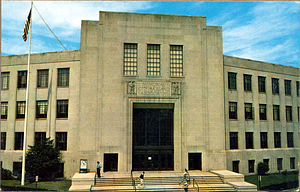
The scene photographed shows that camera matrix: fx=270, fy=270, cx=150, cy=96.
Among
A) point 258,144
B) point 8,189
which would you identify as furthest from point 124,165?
point 258,144

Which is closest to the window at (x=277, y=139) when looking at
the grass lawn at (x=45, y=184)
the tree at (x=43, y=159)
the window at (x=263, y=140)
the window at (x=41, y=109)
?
the window at (x=263, y=140)

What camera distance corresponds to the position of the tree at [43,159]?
27797mm

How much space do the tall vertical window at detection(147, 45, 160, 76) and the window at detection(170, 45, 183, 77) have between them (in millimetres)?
1631

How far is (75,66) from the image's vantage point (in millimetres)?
30938

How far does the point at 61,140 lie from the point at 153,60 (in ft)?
45.4

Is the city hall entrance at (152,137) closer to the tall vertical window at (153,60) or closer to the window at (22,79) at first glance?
the tall vertical window at (153,60)

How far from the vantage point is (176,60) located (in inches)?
1227

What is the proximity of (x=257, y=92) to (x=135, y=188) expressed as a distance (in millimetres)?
20955

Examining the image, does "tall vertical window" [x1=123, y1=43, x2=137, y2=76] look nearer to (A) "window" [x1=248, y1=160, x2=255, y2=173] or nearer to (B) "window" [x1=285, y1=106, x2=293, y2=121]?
(A) "window" [x1=248, y1=160, x2=255, y2=173]

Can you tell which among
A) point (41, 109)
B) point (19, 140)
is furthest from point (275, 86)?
point (19, 140)

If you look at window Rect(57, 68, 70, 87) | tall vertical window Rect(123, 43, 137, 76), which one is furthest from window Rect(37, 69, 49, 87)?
tall vertical window Rect(123, 43, 137, 76)

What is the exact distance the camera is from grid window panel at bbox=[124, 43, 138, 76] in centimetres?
3038

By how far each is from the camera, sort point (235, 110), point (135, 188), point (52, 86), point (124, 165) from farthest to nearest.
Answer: point (235, 110) < point (52, 86) < point (124, 165) < point (135, 188)

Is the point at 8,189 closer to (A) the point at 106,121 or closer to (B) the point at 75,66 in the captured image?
(A) the point at 106,121
